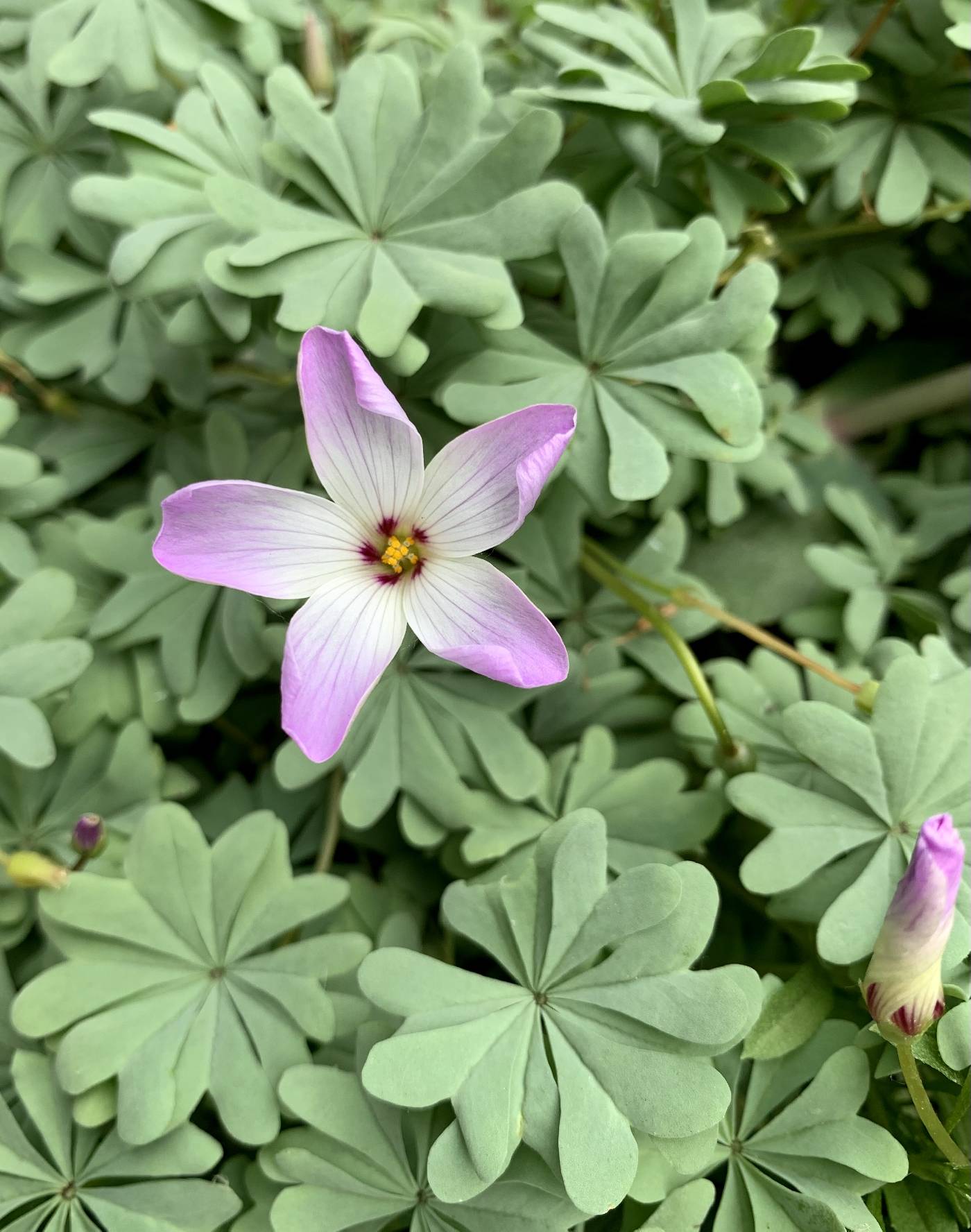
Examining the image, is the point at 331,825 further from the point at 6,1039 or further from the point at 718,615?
the point at 718,615

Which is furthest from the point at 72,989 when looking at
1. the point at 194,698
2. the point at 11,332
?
the point at 11,332

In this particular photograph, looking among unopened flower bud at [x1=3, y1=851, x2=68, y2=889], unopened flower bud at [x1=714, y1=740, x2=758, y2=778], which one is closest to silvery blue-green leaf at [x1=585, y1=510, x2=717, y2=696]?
unopened flower bud at [x1=714, y1=740, x2=758, y2=778]

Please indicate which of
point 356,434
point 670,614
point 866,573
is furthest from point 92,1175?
point 866,573

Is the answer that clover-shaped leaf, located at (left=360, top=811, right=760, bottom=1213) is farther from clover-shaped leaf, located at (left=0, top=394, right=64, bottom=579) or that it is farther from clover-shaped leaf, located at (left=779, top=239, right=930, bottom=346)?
clover-shaped leaf, located at (left=779, top=239, right=930, bottom=346)

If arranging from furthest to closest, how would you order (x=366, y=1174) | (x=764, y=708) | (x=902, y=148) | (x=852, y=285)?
(x=852, y=285) → (x=902, y=148) → (x=764, y=708) → (x=366, y=1174)

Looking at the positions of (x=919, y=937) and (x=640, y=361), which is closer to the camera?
(x=919, y=937)

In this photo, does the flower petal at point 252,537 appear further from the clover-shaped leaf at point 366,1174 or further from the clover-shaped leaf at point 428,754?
the clover-shaped leaf at point 366,1174

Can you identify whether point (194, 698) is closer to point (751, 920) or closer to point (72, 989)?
point (72, 989)
